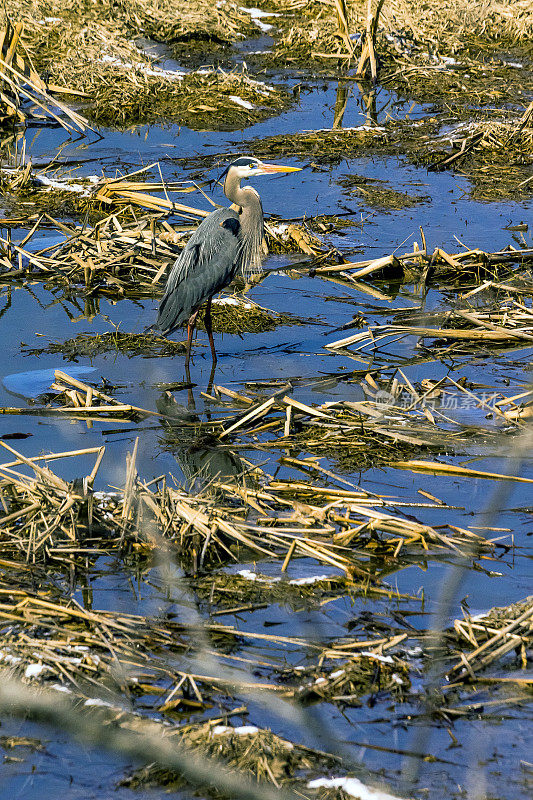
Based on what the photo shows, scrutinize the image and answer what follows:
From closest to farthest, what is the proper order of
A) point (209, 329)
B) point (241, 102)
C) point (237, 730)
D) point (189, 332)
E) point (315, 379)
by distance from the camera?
point (237, 730)
point (315, 379)
point (189, 332)
point (209, 329)
point (241, 102)

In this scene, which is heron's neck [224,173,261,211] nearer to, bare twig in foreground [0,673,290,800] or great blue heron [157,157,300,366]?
great blue heron [157,157,300,366]

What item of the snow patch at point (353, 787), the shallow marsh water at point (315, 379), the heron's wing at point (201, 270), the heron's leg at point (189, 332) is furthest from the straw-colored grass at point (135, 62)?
the snow patch at point (353, 787)

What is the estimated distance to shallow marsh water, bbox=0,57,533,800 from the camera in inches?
129

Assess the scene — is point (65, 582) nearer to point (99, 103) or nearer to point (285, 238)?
point (285, 238)

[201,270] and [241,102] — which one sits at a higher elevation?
[201,270]

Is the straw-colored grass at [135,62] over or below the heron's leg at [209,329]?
over

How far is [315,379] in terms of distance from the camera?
20.8ft

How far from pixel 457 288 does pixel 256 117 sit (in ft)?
18.5

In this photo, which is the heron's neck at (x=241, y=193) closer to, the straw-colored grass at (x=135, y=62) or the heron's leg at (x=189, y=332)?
the heron's leg at (x=189, y=332)

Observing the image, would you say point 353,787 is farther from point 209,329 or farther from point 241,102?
point 241,102

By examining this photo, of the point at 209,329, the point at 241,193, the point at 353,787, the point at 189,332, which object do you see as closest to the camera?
the point at 353,787

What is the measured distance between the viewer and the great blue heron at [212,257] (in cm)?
684

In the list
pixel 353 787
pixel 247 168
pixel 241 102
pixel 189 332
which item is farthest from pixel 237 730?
pixel 241 102

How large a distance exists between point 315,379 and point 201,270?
1198 mm
